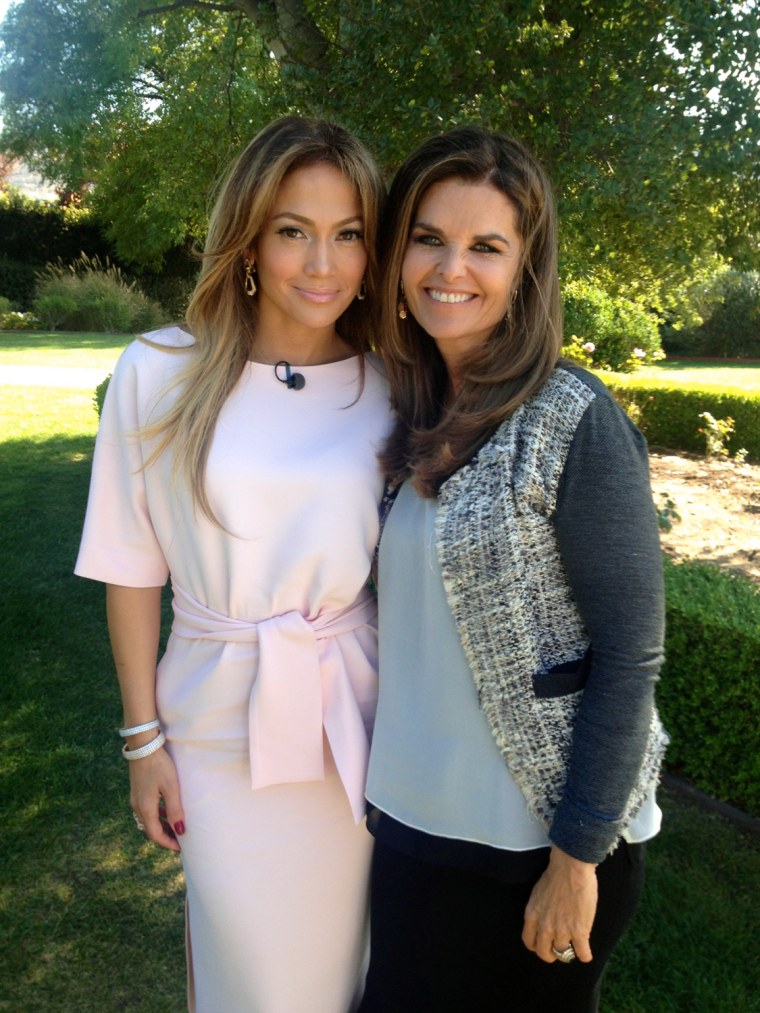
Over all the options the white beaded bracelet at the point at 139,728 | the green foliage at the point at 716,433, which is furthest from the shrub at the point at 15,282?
the white beaded bracelet at the point at 139,728

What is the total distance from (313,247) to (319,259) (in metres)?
0.03

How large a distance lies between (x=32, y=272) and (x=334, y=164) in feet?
84.8

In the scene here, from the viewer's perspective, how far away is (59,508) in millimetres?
7535

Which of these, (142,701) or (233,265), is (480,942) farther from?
(233,265)

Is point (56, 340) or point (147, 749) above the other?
point (147, 749)

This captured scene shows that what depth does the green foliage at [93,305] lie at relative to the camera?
70.3 ft

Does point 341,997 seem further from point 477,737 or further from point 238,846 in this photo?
point 477,737

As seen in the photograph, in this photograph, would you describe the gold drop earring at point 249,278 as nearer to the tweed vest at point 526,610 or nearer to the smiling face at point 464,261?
the smiling face at point 464,261

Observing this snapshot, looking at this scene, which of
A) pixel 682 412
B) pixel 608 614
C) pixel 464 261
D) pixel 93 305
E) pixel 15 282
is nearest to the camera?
pixel 608 614

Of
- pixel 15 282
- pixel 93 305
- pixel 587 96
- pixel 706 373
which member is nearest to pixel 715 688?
pixel 587 96

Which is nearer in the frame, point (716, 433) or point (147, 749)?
point (147, 749)

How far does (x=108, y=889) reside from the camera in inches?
127

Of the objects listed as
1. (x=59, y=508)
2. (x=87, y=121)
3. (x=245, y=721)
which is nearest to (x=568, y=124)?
(x=245, y=721)

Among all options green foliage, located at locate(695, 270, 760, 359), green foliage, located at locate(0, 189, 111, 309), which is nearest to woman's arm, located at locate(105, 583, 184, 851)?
green foliage, located at locate(0, 189, 111, 309)
